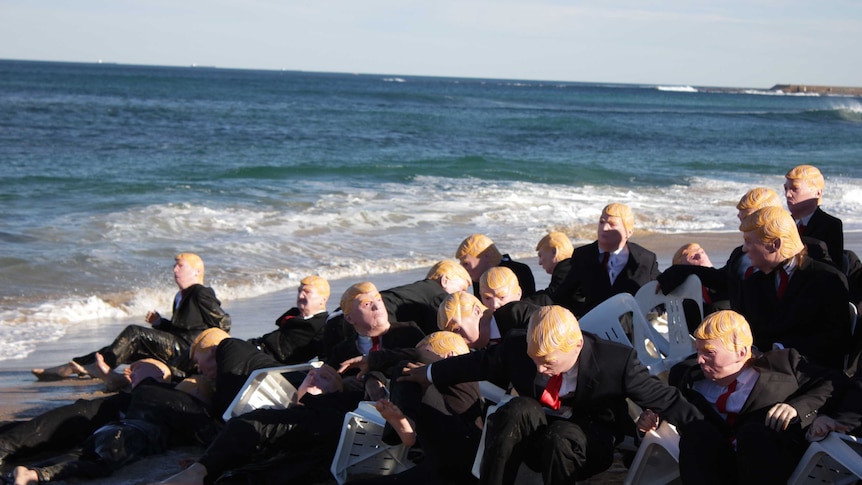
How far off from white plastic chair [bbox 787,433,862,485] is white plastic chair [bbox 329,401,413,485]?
1753 millimetres

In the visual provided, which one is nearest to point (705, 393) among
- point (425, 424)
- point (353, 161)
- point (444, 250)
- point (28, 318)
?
point (425, 424)

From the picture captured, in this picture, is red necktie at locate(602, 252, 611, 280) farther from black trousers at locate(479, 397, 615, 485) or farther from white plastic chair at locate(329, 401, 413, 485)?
black trousers at locate(479, 397, 615, 485)

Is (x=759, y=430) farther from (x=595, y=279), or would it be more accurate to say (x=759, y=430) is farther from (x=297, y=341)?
(x=297, y=341)

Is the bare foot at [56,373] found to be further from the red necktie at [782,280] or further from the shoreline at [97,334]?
the red necktie at [782,280]

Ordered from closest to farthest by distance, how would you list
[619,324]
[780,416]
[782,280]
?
1. [780,416]
2. [782,280]
3. [619,324]

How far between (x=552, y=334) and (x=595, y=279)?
7.81 ft

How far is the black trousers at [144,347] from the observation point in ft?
22.9

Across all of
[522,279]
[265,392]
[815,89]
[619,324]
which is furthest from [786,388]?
[815,89]

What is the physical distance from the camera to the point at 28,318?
9.31 meters

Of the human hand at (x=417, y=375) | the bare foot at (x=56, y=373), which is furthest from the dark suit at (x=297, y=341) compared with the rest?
the human hand at (x=417, y=375)

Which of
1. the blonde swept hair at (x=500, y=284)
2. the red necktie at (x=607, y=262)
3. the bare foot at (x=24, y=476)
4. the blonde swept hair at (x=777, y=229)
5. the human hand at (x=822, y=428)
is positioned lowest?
the bare foot at (x=24, y=476)

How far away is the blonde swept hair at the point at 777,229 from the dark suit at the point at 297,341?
2.76 meters

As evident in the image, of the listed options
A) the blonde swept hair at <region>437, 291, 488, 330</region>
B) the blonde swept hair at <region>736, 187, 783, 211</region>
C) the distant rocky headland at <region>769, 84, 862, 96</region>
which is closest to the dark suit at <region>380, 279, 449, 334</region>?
the blonde swept hair at <region>437, 291, 488, 330</region>

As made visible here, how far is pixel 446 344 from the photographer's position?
4.55m
